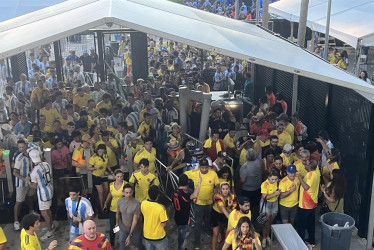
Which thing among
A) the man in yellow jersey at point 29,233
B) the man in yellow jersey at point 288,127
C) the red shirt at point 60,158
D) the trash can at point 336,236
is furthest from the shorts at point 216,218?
the red shirt at point 60,158

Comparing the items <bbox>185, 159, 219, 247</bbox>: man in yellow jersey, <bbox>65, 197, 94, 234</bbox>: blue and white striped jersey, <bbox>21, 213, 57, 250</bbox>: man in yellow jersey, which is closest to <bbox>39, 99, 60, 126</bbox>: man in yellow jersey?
<bbox>65, 197, 94, 234</bbox>: blue and white striped jersey

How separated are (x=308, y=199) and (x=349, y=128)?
79.5 inches

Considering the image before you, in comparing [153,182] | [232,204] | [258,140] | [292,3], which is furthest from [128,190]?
[292,3]

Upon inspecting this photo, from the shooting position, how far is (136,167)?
25.7ft

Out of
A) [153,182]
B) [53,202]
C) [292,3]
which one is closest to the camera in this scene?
[153,182]

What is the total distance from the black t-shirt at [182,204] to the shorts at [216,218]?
43cm

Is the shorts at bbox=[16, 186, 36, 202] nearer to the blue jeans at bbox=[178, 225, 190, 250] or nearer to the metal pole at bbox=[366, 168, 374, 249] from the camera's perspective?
the blue jeans at bbox=[178, 225, 190, 250]

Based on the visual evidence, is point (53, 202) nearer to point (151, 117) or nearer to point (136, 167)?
point (136, 167)

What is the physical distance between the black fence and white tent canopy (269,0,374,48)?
186cm

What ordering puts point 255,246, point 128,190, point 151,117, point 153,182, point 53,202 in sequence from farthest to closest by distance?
1. point 151,117
2. point 53,202
3. point 153,182
4. point 128,190
5. point 255,246

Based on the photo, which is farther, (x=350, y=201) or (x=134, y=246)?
(x=350, y=201)

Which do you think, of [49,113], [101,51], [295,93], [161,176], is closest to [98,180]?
[161,176]

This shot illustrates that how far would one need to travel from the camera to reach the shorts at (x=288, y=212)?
7.04 m

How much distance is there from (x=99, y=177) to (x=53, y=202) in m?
1.26
